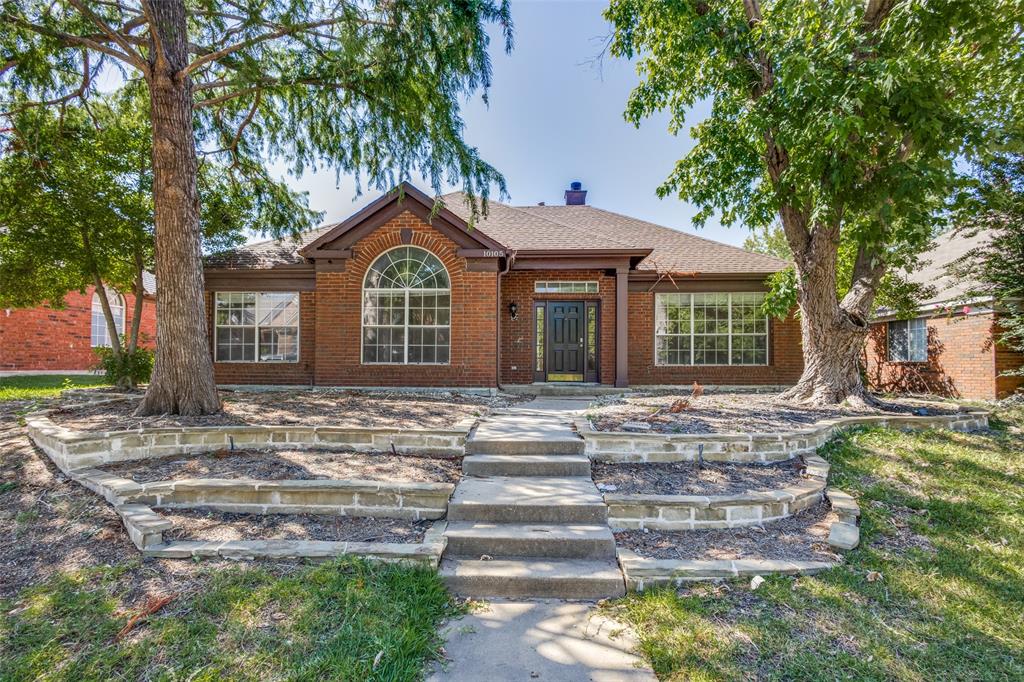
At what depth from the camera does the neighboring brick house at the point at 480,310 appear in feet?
32.0

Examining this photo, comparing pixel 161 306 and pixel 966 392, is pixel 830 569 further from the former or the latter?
pixel 966 392

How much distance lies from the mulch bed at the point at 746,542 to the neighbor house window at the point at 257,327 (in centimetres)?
976

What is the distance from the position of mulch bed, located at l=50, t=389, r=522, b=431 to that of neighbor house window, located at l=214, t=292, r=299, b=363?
2768 mm

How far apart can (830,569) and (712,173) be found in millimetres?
7229

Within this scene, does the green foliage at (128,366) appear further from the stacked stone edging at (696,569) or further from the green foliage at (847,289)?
the green foliage at (847,289)

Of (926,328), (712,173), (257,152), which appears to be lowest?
(926,328)

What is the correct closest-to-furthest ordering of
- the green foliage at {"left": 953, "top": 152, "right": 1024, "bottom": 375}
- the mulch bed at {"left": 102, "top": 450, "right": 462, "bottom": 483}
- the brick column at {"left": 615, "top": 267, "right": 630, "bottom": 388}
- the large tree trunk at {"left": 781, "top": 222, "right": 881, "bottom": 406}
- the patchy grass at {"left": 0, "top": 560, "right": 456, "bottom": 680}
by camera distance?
1. the patchy grass at {"left": 0, "top": 560, "right": 456, "bottom": 680}
2. the mulch bed at {"left": 102, "top": 450, "right": 462, "bottom": 483}
3. the large tree trunk at {"left": 781, "top": 222, "right": 881, "bottom": 406}
4. the green foliage at {"left": 953, "top": 152, "right": 1024, "bottom": 375}
5. the brick column at {"left": 615, "top": 267, "right": 630, "bottom": 388}

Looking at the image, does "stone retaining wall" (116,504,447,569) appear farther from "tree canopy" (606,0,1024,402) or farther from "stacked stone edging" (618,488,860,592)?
"tree canopy" (606,0,1024,402)

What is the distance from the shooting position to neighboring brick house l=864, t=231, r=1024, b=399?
9.52 m

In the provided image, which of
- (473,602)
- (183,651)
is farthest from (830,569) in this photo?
(183,651)

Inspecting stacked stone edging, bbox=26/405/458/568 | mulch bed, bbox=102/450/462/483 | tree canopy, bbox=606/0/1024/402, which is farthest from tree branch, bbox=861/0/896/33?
mulch bed, bbox=102/450/462/483

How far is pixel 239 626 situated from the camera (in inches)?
101

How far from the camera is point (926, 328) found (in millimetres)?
11320

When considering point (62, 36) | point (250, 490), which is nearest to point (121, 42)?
point (62, 36)
